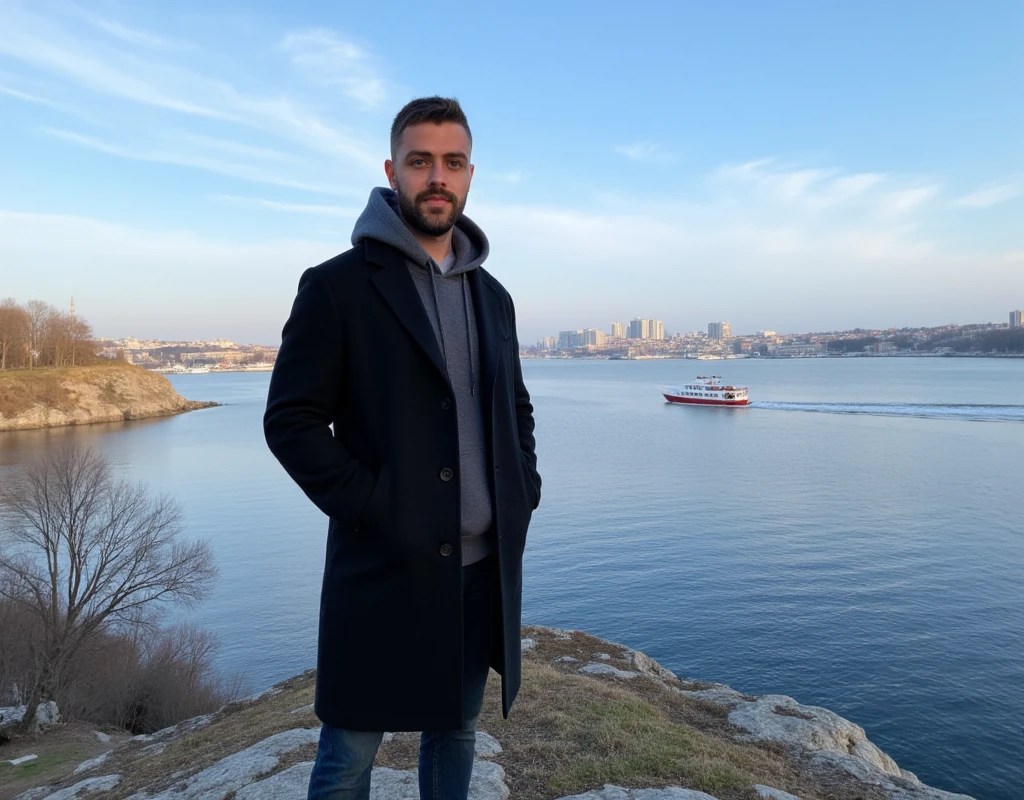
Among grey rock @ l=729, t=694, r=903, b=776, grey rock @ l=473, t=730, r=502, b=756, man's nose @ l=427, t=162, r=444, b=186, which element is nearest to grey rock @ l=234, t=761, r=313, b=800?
grey rock @ l=473, t=730, r=502, b=756

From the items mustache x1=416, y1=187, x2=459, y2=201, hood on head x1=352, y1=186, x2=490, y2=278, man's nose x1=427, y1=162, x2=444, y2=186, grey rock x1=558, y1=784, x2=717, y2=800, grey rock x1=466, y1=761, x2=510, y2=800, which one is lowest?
grey rock x1=466, y1=761, x2=510, y2=800

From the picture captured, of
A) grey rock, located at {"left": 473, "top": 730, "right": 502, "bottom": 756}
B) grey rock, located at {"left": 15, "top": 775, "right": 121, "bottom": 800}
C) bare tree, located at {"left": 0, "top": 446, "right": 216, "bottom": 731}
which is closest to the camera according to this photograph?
grey rock, located at {"left": 473, "top": 730, "right": 502, "bottom": 756}

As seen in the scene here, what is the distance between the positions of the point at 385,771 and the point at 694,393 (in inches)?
3146

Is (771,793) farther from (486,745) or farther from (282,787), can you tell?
(282,787)

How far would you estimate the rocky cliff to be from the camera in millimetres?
4871

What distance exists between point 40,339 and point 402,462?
113m

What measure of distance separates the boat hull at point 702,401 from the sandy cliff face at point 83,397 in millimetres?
59646

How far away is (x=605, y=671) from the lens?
9.06 metres

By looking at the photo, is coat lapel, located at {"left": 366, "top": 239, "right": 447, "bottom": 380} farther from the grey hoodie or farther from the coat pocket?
the coat pocket

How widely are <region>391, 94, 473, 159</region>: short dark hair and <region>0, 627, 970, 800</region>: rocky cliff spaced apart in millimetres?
4003

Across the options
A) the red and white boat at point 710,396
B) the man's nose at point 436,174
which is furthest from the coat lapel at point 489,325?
the red and white boat at point 710,396

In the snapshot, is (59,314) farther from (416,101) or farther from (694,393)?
(416,101)

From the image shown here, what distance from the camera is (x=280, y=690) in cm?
1063

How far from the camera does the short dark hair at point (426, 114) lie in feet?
7.89
